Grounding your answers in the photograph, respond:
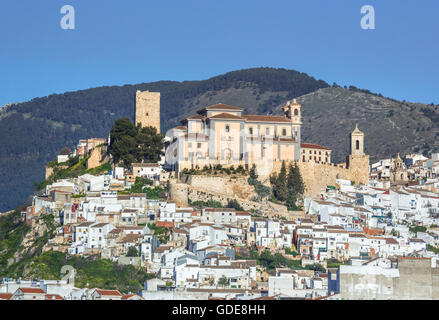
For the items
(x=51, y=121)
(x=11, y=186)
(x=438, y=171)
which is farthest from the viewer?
(x=51, y=121)

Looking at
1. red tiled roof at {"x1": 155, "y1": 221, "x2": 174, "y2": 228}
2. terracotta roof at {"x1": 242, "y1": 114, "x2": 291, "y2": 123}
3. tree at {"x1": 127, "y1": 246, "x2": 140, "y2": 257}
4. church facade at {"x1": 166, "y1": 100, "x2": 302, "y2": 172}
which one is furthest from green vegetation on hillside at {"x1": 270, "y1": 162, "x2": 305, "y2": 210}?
tree at {"x1": 127, "y1": 246, "x2": 140, "y2": 257}

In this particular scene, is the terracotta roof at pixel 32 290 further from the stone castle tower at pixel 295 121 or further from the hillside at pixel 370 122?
the hillside at pixel 370 122

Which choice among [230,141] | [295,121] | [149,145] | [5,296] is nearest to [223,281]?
[5,296]

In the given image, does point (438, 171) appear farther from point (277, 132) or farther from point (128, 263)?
point (128, 263)

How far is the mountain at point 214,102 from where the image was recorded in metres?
98.9

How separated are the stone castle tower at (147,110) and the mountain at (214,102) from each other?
36.9 m

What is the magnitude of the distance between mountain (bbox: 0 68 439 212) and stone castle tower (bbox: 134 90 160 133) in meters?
36.9

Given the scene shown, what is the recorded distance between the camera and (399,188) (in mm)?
57125

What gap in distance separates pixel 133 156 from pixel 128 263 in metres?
13.1

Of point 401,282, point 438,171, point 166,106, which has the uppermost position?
point 166,106

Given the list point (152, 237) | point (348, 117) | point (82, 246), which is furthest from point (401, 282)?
point (348, 117)

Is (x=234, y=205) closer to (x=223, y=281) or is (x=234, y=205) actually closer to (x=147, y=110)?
(x=223, y=281)

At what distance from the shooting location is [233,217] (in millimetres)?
48125
